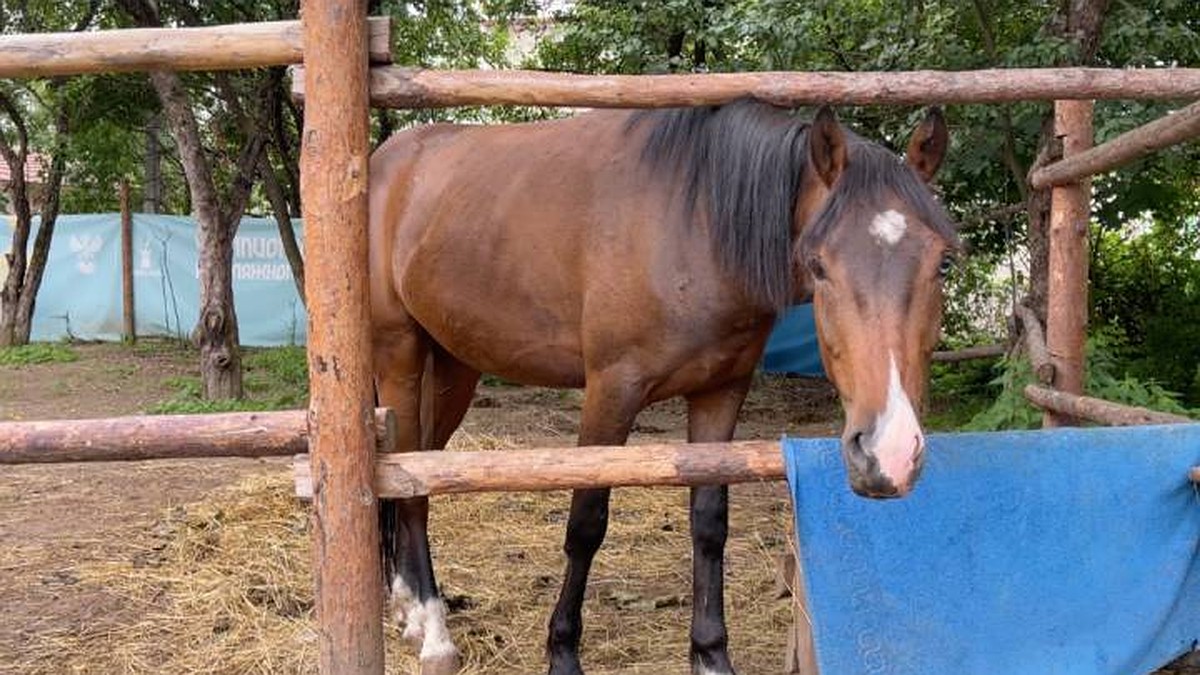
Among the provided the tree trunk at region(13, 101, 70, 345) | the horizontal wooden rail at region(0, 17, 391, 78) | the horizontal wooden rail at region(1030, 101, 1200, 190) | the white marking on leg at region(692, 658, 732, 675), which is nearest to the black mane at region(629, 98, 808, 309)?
the horizontal wooden rail at region(0, 17, 391, 78)

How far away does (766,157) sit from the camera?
2670 mm

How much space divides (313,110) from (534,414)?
6.04 m

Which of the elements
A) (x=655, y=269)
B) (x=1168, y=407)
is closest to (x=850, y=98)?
(x=655, y=269)

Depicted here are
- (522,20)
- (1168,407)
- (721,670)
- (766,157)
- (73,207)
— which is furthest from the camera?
(73,207)

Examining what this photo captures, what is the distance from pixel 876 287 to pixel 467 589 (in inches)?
99.9

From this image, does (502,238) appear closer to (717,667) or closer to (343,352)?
(343,352)

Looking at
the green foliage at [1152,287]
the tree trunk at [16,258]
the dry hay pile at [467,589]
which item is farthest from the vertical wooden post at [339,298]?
the tree trunk at [16,258]

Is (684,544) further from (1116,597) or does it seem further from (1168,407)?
(1116,597)

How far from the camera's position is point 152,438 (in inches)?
90.8

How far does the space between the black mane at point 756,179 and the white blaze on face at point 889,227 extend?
13 cm

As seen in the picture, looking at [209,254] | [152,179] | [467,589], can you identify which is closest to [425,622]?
[467,589]

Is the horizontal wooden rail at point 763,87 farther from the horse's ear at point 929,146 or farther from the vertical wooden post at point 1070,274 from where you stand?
the vertical wooden post at point 1070,274

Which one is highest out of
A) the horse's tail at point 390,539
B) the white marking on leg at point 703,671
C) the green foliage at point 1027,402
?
the green foliage at point 1027,402

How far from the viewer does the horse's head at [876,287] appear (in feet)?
6.59
